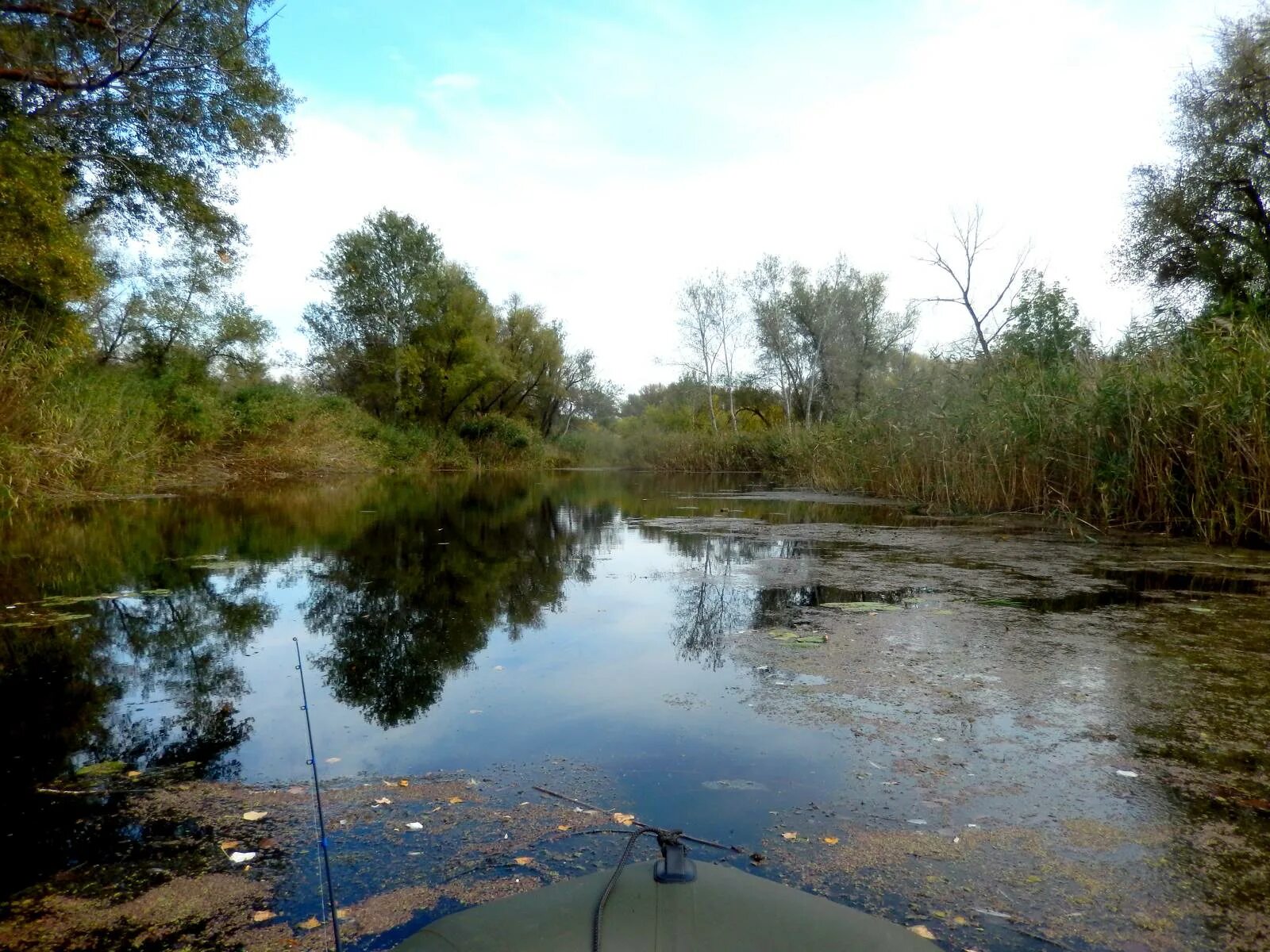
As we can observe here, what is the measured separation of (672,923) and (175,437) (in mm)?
17678

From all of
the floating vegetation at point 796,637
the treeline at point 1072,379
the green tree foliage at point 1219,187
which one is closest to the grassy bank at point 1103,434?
the treeline at point 1072,379

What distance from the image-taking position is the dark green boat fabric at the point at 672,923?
3.20ft

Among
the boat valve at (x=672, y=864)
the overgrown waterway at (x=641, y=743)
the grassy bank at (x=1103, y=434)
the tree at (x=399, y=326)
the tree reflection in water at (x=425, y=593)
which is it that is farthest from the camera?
the tree at (x=399, y=326)

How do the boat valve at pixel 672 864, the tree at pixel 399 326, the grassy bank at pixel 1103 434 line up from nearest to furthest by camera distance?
the boat valve at pixel 672 864, the grassy bank at pixel 1103 434, the tree at pixel 399 326


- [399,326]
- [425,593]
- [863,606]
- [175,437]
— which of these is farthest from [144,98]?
[399,326]

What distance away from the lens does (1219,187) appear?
16.3 m

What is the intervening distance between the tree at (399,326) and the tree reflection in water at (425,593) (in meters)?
20.9

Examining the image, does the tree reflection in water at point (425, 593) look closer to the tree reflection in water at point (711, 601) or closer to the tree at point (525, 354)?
the tree reflection in water at point (711, 601)

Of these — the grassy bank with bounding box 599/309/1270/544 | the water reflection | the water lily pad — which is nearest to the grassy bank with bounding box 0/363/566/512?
the water reflection

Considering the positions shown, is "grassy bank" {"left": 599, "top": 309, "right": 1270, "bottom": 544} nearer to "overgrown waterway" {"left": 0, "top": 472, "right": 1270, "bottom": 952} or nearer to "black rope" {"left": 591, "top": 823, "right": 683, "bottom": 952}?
"overgrown waterway" {"left": 0, "top": 472, "right": 1270, "bottom": 952}

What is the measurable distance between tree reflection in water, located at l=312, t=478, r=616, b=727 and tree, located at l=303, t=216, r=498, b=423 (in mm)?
20870

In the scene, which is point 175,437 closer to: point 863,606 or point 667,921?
point 863,606

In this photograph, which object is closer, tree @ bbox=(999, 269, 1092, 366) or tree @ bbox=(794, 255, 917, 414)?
tree @ bbox=(999, 269, 1092, 366)

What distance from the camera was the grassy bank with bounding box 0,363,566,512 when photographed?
942cm
